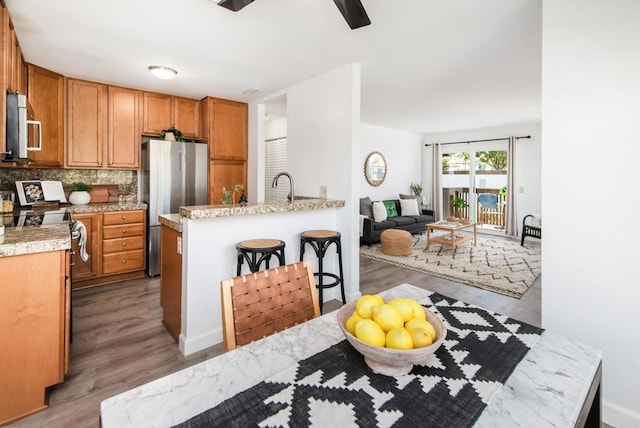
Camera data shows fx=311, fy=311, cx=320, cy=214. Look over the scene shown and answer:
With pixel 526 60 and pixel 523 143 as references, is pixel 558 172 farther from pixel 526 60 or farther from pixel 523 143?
pixel 523 143

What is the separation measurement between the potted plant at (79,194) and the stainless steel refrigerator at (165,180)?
60 cm

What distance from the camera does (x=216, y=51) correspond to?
2871 mm

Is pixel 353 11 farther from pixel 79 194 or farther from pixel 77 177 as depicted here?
pixel 77 177

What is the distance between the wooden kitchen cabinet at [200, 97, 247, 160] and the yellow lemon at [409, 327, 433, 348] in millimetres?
4173

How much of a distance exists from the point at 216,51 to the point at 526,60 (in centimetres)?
305

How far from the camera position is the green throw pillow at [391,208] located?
266 inches

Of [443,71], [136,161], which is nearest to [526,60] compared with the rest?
[443,71]

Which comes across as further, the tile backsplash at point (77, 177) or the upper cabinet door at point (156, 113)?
the upper cabinet door at point (156, 113)

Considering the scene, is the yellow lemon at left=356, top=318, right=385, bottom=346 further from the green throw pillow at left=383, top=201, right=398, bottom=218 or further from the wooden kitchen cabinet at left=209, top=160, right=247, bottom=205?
the green throw pillow at left=383, top=201, right=398, bottom=218

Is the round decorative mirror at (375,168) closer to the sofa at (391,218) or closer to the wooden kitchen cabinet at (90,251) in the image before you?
the sofa at (391,218)

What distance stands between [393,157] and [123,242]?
5.90 metres

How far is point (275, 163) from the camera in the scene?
5891mm

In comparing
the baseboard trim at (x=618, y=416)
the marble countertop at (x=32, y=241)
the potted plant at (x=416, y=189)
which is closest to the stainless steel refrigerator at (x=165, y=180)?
the marble countertop at (x=32, y=241)

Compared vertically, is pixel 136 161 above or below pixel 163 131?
below
